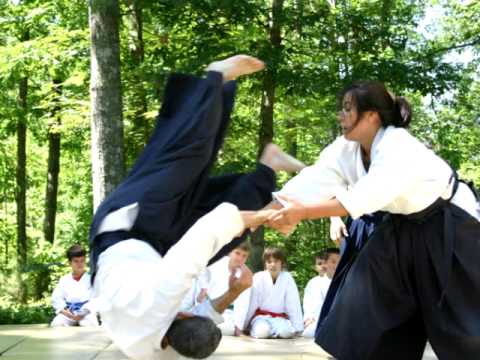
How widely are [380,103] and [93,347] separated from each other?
325 centimetres

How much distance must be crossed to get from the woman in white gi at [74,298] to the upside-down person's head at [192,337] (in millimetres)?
4031

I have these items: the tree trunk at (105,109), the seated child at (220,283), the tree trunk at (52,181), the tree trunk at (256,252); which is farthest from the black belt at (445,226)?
the tree trunk at (52,181)

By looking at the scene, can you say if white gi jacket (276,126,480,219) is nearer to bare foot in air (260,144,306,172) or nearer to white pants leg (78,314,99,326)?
bare foot in air (260,144,306,172)

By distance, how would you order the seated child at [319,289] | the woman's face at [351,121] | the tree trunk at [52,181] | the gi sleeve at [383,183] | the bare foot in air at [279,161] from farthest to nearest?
the tree trunk at [52,181], the seated child at [319,289], the bare foot in air at [279,161], the woman's face at [351,121], the gi sleeve at [383,183]

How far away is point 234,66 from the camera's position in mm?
3598

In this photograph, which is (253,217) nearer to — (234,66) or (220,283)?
(234,66)

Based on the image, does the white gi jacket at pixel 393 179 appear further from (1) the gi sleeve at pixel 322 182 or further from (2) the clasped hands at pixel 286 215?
(2) the clasped hands at pixel 286 215

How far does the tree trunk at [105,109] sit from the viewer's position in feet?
23.2

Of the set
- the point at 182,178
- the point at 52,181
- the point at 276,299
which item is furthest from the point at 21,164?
the point at 182,178

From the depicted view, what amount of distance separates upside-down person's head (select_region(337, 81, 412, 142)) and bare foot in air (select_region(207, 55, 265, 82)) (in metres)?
0.63

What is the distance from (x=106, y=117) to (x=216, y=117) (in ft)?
12.7

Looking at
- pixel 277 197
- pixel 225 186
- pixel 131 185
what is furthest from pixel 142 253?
pixel 225 186

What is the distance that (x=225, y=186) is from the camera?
3721 millimetres

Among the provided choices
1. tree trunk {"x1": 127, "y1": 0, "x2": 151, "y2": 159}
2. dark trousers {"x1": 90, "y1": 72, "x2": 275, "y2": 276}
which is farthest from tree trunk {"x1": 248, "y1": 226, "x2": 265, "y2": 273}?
dark trousers {"x1": 90, "y1": 72, "x2": 275, "y2": 276}
